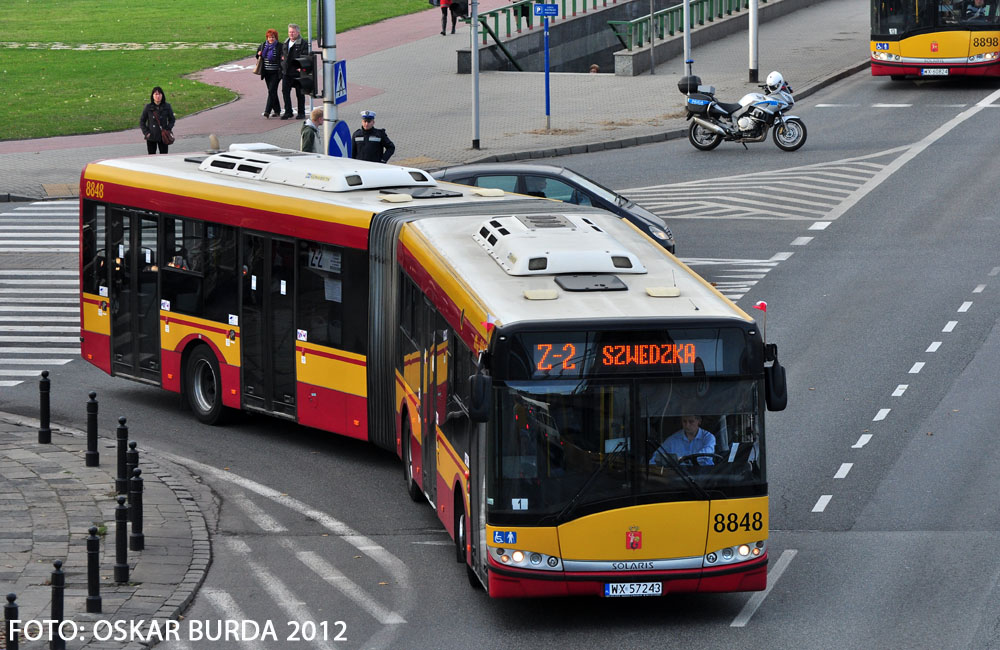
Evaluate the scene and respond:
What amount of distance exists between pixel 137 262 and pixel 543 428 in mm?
8627

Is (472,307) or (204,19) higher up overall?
(204,19)

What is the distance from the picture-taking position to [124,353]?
1845 cm

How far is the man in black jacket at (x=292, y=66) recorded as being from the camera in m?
36.0

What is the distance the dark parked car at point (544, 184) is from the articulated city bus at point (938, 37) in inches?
753

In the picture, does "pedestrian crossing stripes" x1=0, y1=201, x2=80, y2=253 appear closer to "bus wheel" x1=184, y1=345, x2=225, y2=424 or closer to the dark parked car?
the dark parked car

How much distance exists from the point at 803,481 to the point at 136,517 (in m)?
5.89

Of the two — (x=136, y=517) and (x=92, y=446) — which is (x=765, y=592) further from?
(x=92, y=446)

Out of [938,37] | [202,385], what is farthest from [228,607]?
[938,37]

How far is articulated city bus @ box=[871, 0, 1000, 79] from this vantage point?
3850cm

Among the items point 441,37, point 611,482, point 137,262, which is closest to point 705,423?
point 611,482

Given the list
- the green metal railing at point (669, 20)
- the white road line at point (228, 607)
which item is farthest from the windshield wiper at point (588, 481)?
Result: the green metal railing at point (669, 20)

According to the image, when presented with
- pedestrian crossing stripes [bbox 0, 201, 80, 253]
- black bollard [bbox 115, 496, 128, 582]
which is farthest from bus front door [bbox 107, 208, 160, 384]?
pedestrian crossing stripes [bbox 0, 201, 80, 253]

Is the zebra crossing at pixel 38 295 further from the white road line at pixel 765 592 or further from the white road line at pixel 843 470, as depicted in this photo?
the white road line at pixel 765 592

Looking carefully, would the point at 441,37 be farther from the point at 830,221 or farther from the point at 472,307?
the point at 472,307
